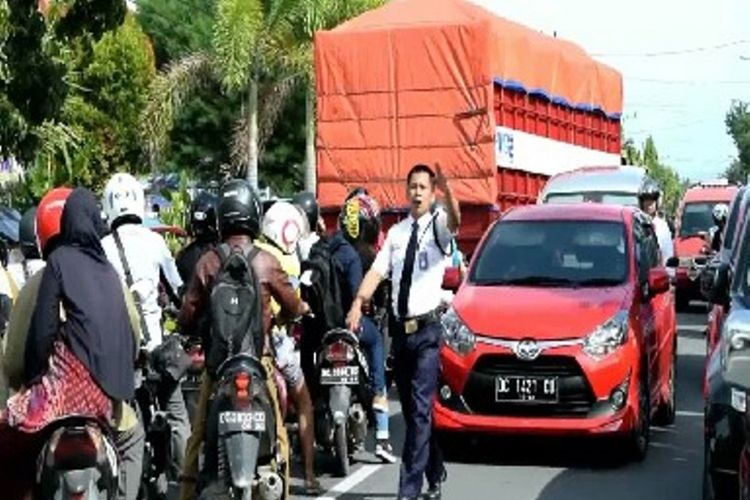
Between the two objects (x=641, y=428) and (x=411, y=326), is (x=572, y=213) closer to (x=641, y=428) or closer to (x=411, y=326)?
(x=641, y=428)

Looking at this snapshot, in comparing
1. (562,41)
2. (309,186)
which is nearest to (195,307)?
(562,41)

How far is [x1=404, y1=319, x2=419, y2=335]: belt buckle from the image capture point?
9.59 m

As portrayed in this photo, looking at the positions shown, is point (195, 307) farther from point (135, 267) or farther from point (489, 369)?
point (489, 369)

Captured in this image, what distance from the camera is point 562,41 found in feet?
79.4

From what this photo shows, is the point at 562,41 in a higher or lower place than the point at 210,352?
higher

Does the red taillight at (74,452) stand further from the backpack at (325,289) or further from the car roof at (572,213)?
the car roof at (572,213)

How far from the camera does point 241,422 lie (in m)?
7.52

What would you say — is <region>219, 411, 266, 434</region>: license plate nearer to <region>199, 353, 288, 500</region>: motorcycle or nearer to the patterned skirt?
<region>199, 353, 288, 500</region>: motorcycle

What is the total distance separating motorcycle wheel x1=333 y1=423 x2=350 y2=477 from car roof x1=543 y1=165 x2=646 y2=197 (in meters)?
10.2

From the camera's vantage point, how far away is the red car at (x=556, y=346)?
11.3 metres

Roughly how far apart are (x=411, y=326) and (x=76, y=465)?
3.49 meters

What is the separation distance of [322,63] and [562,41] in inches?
230

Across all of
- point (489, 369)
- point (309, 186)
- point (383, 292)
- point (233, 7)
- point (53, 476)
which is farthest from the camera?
point (309, 186)

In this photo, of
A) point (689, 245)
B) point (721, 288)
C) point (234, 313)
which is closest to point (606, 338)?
point (721, 288)
